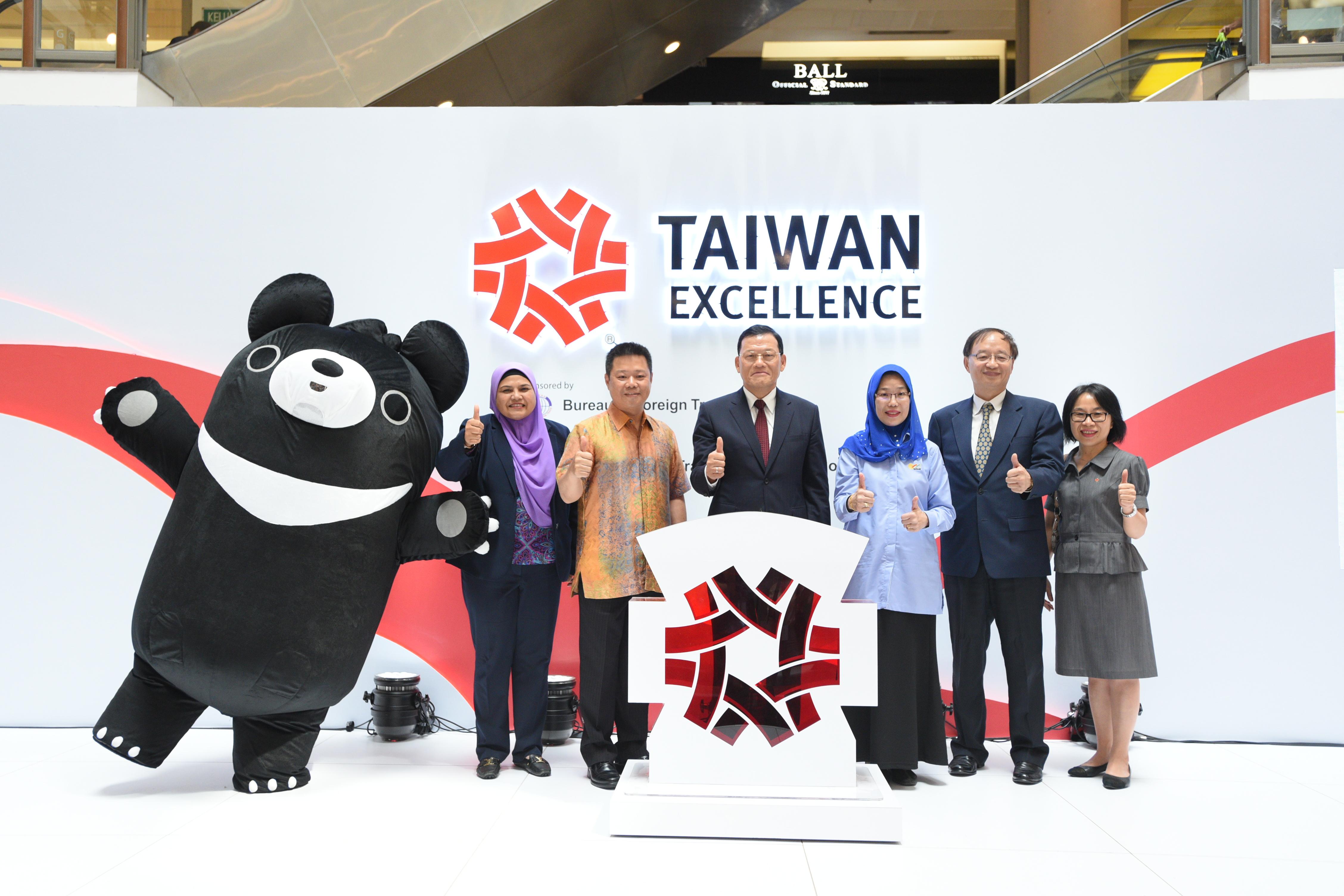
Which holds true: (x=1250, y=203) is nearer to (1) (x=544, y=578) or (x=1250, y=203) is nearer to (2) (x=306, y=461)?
(1) (x=544, y=578)

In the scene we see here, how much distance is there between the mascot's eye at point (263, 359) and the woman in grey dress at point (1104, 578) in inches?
102

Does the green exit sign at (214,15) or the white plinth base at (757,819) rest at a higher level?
the green exit sign at (214,15)

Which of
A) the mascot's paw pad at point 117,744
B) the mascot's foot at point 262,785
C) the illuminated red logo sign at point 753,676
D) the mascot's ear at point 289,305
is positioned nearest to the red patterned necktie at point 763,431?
the illuminated red logo sign at point 753,676

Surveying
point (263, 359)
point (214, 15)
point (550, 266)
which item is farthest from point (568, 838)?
point (214, 15)

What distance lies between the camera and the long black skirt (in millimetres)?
2912

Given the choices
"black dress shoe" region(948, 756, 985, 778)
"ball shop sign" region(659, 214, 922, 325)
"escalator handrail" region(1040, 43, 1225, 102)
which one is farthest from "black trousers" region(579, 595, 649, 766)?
"escalator handrail" region(1040, 43, 1225, 102)

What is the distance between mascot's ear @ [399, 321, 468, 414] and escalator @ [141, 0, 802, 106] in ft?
9.53

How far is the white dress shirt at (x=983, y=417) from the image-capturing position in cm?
318

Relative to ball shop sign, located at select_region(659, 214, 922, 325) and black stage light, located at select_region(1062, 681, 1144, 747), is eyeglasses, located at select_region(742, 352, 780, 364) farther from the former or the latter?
black stage light, located at select_region(1062, 681, 1144, 747)

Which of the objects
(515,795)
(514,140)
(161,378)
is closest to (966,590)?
(515,795)

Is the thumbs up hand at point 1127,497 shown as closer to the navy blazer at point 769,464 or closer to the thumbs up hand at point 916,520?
the thumbs up hand at point 916,520

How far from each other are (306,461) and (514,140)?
73.8 inches

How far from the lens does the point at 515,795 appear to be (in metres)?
2.82

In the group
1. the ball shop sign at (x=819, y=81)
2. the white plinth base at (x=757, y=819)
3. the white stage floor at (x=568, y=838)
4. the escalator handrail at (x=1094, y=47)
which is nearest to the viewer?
the white stage floor at (x=568, y=838)
